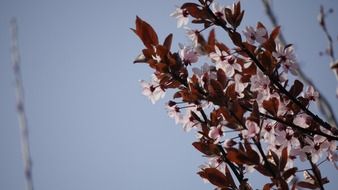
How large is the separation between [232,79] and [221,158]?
48cm

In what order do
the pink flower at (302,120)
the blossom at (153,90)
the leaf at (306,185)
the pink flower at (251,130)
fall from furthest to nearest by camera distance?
the blossom at (153,90) → the leaf at (306,185) → the pink flower at (302,120) → the pink flower at (251,130)

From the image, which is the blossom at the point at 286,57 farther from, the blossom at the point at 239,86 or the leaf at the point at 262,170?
the leaf at the point at 262,170

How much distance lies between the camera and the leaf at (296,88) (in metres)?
1.65

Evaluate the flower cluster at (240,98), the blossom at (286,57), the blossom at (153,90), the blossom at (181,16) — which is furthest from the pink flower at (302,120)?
the blossom at (181,16)

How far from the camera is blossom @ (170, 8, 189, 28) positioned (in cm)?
182

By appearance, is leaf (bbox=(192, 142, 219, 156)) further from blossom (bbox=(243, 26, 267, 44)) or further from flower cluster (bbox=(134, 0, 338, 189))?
blossom (bbox=(243, 26, 267, 44))

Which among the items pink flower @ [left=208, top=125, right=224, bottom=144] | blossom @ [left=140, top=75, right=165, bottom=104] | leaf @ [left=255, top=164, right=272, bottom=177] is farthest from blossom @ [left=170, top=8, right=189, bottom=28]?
leaf @ [left=255, top=164, right=272, bottom=177]

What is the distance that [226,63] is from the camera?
170cm

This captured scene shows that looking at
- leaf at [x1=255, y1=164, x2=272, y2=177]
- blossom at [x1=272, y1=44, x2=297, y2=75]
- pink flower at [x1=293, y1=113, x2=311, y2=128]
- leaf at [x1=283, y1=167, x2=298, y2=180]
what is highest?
blossom at [x1=272, y1=44, x2=297, y2=75]

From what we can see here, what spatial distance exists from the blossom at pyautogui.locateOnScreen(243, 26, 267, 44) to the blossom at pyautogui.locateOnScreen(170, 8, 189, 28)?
377 millimetres

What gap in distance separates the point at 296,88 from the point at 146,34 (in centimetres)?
90

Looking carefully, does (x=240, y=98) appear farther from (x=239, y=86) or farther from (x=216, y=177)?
(x=216, y=177)

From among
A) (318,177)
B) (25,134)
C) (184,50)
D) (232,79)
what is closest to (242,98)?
(232,79)

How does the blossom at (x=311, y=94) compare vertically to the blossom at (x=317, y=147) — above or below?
above
